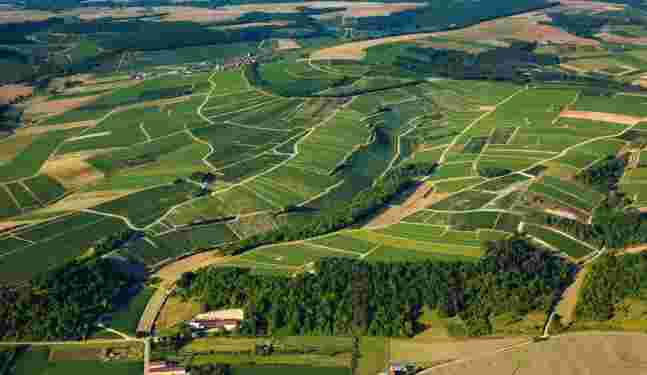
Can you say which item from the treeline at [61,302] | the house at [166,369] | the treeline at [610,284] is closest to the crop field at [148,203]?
→ the treeline at [61,302]

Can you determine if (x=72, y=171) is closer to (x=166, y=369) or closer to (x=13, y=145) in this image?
(x=13, y=145)

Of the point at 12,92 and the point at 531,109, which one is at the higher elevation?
the point at 12,92

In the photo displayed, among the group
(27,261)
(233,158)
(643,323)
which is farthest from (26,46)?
(643,323)

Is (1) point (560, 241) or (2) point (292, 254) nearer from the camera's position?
(2) point (292, 254)

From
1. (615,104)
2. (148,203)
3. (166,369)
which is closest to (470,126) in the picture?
(615,104)

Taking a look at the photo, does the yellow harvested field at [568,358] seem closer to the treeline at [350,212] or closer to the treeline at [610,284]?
the treeline at [610,284]

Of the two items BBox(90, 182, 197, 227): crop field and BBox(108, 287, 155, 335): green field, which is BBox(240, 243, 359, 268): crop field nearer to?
BBox(108, 287, 155, 335): green field
